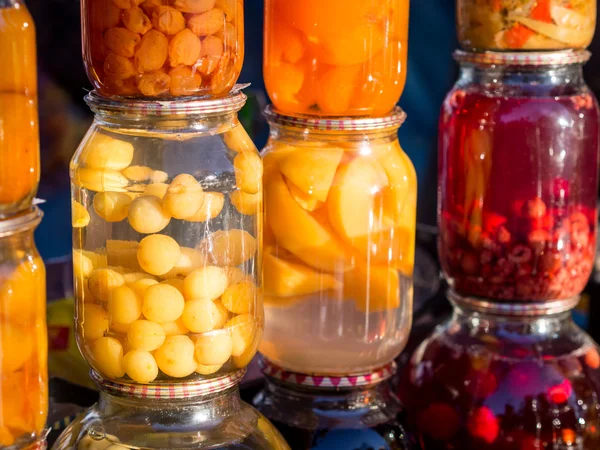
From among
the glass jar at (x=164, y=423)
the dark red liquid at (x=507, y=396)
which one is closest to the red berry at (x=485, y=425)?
the dark red liquid at (x=507, y=396)

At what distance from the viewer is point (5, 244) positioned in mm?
788

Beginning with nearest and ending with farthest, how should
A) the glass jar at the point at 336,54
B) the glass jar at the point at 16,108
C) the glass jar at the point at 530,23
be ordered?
the glass jar at the point at 16,108 → the glass jar at the point at 336,54 → the glass jar at the point at 530,23

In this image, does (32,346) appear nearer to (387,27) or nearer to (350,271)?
(350,271)

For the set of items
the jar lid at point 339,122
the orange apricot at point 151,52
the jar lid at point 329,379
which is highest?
the orange apricot at point 151,52

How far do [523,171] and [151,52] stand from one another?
20.8 inches

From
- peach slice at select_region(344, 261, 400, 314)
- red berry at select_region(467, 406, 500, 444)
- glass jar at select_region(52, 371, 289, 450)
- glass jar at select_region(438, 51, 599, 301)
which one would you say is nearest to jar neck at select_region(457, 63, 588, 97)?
glass jar at select_region(438, 51, 599, 301)

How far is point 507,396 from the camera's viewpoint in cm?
111

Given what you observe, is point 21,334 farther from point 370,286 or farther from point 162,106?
point 370,286

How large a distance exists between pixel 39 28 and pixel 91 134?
1007 millimetres

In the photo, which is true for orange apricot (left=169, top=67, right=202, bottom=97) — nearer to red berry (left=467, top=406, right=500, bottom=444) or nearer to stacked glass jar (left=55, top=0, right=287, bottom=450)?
stacked glass jar (left=55, top=0, right=287, bottom=450)

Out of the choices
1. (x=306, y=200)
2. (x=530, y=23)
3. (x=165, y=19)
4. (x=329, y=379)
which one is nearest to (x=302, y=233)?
(x=306, y=200)

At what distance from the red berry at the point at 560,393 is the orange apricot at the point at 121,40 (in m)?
0.67

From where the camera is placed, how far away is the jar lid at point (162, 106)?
788 mm

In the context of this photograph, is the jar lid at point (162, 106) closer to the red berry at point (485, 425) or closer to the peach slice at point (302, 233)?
the peach slice at point (302, 233)
